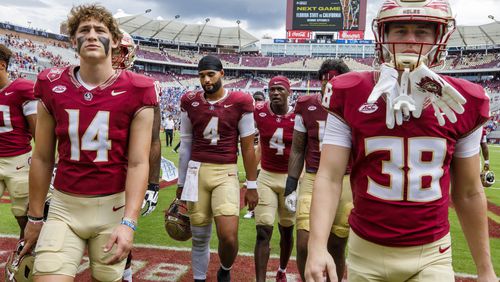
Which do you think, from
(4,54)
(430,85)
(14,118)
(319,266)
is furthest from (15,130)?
(430,85)

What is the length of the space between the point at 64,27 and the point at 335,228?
260 centimetres

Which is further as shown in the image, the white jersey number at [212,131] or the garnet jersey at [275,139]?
the garnet jersey at [275,139]

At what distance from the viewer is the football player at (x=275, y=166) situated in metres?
4.67

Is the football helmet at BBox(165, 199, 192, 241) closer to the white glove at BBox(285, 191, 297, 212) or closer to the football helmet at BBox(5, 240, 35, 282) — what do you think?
the white glove at BBox(285, 191, 297, 212)

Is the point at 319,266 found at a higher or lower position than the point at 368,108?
lower

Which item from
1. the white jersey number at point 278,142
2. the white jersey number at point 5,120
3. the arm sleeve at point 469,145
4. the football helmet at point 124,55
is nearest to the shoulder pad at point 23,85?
the white jersey number at point 5,120

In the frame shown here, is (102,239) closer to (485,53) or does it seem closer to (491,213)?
(491,213)

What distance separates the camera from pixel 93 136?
2.69 metres

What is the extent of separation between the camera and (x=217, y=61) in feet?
14.8

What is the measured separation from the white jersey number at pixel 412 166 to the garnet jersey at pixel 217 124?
258 cm

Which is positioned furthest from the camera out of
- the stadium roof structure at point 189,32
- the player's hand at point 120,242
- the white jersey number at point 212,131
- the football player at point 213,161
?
the stadium roof structure at point 189,32

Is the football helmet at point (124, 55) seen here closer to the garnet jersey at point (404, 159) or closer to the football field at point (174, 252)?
the football field at point (174, 252)

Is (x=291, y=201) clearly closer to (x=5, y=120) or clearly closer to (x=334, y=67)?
(x=334, y=67)

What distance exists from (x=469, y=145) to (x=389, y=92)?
493mm
